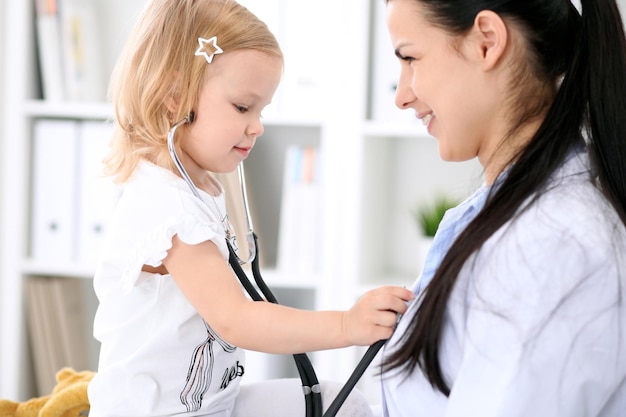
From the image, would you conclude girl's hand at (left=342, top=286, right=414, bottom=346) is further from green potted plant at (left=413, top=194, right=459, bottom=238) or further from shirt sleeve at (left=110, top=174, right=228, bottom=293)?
green potted plant at (left=413, top=194, right=459, bottom=238)

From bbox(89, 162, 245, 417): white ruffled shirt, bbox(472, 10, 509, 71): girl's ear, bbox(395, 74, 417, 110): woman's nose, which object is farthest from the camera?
bbox(89, 162, 245, 417): white ruffled shirt

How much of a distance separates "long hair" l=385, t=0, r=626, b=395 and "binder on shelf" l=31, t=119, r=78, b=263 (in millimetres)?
1825

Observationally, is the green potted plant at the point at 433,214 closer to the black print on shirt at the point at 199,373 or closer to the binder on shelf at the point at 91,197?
the binder on shelf at the point at 91,197

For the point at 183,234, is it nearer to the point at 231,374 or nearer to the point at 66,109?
the point at 231,374

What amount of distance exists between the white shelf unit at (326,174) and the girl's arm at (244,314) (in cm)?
126

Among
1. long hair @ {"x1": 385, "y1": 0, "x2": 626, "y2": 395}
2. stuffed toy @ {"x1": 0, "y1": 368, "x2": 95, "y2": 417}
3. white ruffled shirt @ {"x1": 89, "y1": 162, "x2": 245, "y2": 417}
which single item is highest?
long hair @ {"x1": 385, "y1": 0, "x2": 626, "y2": 395}

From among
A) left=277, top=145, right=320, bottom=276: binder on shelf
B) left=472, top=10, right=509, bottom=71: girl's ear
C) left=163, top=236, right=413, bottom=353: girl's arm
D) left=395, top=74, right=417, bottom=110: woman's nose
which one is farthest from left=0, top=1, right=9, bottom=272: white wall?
left=472, top=10, right=509, bottom=71: girl's ear

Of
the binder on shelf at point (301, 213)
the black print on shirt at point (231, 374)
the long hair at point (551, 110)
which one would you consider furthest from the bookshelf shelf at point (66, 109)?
the long hair at point (551, 110)

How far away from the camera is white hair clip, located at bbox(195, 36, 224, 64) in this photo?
1401 mm

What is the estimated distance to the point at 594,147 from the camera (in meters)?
1.09

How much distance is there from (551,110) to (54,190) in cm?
196

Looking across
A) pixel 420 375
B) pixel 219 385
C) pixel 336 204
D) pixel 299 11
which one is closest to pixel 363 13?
pixel 299 11

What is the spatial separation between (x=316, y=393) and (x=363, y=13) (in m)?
1.41

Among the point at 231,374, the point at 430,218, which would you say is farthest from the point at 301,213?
the point at 231,374
